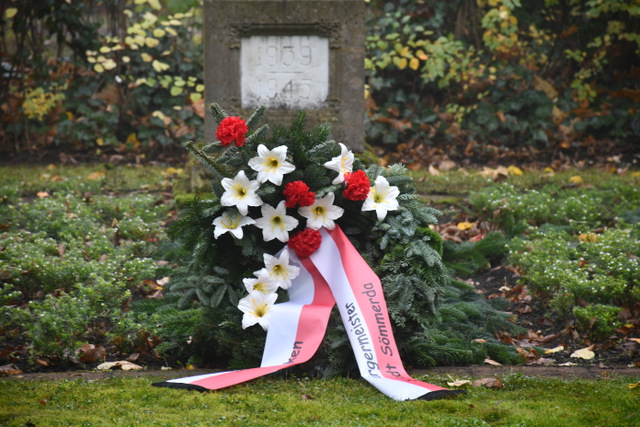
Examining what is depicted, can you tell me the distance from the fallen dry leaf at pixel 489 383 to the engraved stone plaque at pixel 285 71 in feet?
10.8

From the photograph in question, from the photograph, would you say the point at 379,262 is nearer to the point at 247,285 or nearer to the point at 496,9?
the point at 247,285

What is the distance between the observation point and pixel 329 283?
3436mm

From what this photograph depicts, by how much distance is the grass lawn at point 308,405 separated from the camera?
2.57 meters

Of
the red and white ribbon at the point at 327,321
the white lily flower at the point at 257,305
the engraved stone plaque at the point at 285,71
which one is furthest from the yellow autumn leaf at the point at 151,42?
the white lily flower at the point at 257,305

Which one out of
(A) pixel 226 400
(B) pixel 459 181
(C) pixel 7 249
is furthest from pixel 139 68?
(A) pixel 226 400

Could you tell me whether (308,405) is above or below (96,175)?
below

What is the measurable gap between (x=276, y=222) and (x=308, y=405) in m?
0.98

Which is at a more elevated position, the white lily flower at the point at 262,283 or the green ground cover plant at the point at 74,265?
the white lily flower at the point at 262,283

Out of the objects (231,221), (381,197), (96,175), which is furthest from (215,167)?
(96,175)

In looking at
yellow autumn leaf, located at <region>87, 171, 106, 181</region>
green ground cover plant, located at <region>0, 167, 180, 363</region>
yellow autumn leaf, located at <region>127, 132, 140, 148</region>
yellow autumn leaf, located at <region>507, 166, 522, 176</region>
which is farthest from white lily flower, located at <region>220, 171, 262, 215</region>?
yellow autumn leaf, located at <region>127, 132, 140, 148</region>

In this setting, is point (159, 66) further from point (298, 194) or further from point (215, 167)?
point (298, 194)

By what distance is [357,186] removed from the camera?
3467 mm

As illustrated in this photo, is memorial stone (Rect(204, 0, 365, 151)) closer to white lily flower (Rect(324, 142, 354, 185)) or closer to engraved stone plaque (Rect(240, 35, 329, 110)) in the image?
engraved stone plaque (Rect(240, 35, 329, 110))

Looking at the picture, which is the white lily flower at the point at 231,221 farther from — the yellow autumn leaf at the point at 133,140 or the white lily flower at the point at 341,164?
the yellow autumn leaf at the point at 133,140
